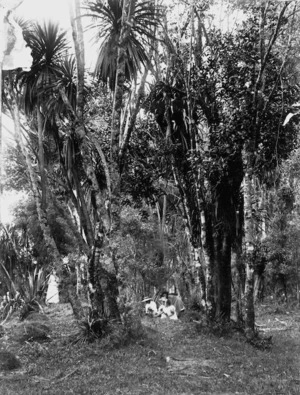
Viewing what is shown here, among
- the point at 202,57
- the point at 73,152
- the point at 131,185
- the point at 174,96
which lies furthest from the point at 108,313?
the point at 202,57

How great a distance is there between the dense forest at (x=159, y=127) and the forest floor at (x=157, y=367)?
2.35 ft

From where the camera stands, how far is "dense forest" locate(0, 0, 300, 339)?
9.29m

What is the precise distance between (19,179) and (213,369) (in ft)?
48.9

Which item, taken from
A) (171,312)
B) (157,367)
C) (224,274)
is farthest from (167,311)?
(157,367)

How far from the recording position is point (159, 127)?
42.5 ft

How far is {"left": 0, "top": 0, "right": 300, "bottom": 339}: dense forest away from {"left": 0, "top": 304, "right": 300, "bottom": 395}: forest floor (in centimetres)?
72

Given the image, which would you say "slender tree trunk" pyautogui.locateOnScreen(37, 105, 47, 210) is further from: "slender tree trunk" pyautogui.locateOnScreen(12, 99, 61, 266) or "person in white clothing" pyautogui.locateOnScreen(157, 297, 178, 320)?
"person in white clothing" pyautogui.locateOnScreen(157, 297, 178, 320)

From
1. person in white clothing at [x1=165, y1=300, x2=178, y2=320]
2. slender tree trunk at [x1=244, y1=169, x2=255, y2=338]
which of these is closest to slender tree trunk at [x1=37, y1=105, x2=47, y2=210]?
slender tree trunk at [x1=244, y1=169, x2=255, y2=338]

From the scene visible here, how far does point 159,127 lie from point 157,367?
7.11m

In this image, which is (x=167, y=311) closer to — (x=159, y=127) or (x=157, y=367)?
(x=159, y=127)

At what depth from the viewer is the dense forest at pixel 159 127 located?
30.5 ft

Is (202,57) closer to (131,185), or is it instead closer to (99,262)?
(131,185)

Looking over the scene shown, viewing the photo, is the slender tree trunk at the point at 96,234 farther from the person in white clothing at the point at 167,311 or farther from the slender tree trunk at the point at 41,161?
the person in white clothing at the point at 167,311

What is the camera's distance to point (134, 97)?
11188mm
